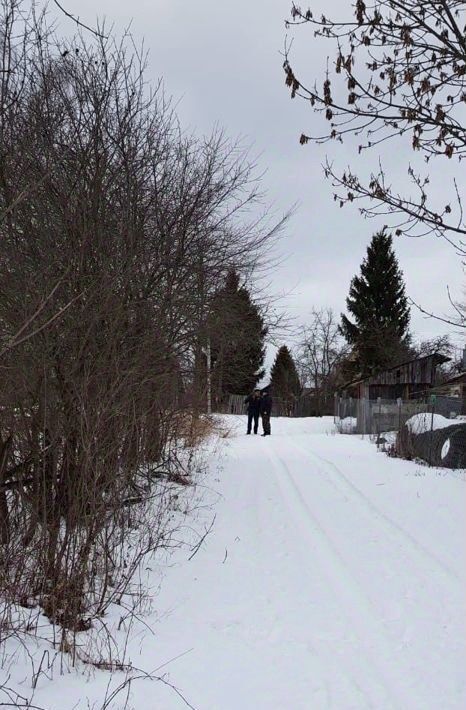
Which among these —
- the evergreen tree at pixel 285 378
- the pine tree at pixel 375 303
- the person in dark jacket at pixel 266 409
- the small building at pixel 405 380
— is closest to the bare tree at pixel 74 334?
the person in dark jacket at pixel 266 409

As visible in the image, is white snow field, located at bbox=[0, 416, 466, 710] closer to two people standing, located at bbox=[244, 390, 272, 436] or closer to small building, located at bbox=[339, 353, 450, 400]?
two people standing, located at bbox=[244, 390, 272, 436]

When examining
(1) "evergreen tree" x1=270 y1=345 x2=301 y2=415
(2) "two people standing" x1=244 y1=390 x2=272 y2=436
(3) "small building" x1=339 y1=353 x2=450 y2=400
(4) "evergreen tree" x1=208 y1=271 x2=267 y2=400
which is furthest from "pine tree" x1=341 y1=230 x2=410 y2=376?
(4) "evergreen tree" x1=208 y1=271 x2=267 y2=400

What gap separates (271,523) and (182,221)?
4527 mm

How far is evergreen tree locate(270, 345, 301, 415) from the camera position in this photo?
6700 cm

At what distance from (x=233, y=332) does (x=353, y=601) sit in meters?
6.63

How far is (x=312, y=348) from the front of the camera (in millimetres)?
73500

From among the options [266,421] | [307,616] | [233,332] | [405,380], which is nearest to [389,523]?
[307,616]

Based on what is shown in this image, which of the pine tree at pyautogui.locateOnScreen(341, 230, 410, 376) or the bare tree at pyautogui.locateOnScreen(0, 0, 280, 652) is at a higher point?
the pine tree at pyautogui.locateOnScreen(341, 230, 410, 376)

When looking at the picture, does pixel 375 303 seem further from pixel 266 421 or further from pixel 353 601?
pixel 353 601

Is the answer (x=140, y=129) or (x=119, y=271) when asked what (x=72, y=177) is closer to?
(x=119, y=271)

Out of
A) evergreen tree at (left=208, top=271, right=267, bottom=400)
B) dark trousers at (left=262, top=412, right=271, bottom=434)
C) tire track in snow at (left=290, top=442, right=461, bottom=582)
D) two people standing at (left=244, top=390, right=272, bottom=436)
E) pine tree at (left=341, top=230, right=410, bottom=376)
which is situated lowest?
tire track in snow at (left=290, top=442, right=461, bottom=582)

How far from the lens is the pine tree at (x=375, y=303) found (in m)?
45.0

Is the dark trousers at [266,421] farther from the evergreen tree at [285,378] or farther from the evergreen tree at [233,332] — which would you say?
the evergreen tree at [285,378]

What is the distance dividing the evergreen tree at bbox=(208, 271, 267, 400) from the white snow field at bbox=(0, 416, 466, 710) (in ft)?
9.79
